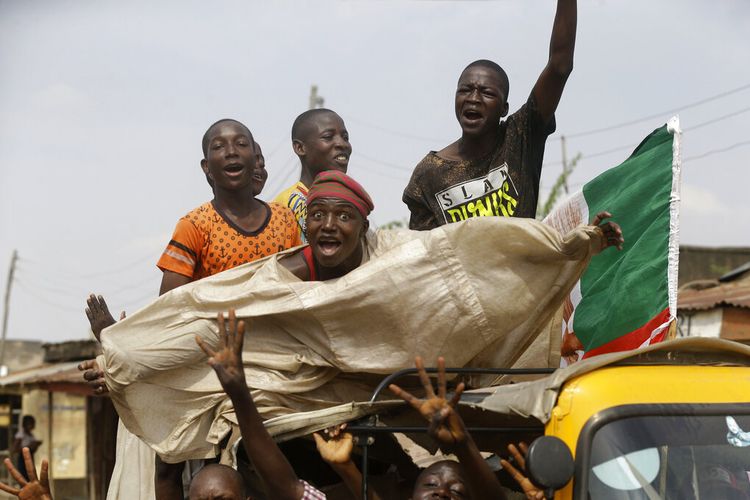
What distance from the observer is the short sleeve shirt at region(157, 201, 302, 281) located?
482 cm

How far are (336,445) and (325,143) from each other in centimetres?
251

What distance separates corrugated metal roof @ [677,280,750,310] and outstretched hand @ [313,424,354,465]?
29.6ft

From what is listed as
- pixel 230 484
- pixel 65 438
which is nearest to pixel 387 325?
pixel 230 484

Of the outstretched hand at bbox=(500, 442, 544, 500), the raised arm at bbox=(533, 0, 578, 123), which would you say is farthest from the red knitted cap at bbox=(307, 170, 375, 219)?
the outstretched hand at bbox=(500, 442, 544, 500)

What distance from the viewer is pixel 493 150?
514 centimetres

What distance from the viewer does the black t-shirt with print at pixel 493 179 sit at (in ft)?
16.3

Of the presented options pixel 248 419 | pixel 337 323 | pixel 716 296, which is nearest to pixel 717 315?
pixel 716 296

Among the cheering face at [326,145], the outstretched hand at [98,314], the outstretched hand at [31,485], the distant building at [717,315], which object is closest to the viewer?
the outstretched hand at [31,485]

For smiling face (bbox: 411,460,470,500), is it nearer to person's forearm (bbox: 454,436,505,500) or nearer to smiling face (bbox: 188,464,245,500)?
person's forearm (bbox: 454,436,505,500)

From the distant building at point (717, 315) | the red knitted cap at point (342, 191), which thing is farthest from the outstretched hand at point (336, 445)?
the distant building at point (717, 315)

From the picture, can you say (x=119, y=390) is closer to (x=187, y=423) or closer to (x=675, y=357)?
(x=187, y=423)

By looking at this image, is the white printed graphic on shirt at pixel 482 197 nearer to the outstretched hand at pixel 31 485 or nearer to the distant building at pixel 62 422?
the outstretched hand at pixel 31 485

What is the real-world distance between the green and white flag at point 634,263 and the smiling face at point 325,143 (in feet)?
4.64

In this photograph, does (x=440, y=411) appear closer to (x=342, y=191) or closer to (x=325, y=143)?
(x=342, y=191)
